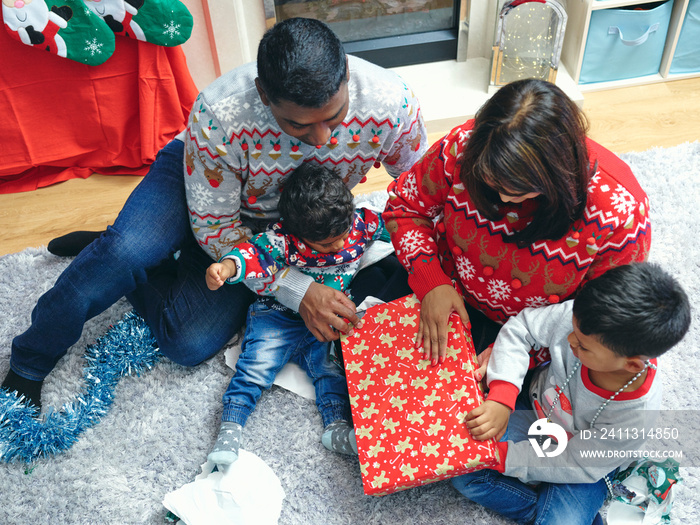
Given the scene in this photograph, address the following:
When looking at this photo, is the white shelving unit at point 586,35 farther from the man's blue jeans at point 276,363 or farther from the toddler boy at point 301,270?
the man's blue jeans at point 276,363

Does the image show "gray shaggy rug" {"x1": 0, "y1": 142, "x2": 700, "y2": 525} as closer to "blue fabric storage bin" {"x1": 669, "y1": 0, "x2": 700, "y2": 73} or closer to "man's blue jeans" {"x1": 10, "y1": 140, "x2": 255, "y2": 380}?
"man's blue jeans" {"x1": 10, "y1": 140, "x2": 255, "y2": 380}

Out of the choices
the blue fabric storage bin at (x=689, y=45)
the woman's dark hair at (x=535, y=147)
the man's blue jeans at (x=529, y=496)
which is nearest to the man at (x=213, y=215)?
the woman's dark hair at (x=535, y=147)

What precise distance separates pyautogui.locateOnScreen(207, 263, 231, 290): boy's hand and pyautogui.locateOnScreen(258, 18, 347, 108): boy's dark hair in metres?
0.36

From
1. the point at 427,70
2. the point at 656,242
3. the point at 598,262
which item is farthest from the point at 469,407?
the point at 427,70

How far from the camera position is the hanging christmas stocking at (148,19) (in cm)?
166

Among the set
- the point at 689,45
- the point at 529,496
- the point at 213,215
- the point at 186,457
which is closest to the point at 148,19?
the point at 213,215

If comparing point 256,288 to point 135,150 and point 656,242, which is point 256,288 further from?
point 656,242

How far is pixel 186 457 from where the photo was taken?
4.36 feet

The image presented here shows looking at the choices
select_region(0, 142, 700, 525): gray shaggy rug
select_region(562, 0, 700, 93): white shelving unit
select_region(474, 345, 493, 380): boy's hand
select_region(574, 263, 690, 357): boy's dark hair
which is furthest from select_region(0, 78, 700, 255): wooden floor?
select_region(574, 263, 690, 357): boy's dark hair

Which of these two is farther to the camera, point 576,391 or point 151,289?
point 151,289

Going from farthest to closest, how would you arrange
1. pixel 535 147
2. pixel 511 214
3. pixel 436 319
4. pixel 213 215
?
pixel 213 215
pixel 436 319
pixel 511 214
pixel 535 147

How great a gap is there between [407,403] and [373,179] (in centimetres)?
93

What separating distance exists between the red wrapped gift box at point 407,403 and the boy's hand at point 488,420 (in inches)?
0.5

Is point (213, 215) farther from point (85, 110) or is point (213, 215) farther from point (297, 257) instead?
point (85, 110)
